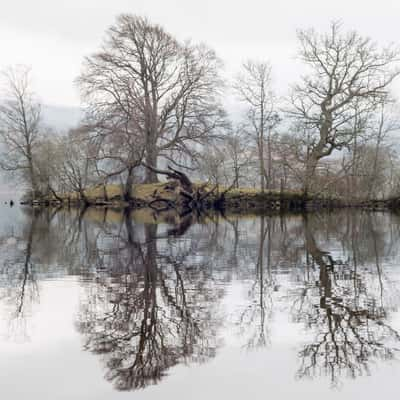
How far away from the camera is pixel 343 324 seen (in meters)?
8.44

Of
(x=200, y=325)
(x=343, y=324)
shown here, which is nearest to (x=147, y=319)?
(x=200, y=325)

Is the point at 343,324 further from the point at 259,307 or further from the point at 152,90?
the point at 152,90

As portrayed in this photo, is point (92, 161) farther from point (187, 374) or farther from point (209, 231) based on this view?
point (187, 374)

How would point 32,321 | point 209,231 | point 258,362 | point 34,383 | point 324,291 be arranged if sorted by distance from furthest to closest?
1. point 209,231
2. point 324,291
3. point 32,321
4. point 258,362
5. point 34,383

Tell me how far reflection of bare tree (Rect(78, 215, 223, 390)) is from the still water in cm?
2

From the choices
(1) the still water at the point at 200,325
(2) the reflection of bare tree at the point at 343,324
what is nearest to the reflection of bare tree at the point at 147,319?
(1) the still water at the point at 200,325

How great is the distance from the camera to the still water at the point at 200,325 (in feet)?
20.7

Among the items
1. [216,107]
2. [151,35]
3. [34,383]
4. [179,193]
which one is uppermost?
[151,35]

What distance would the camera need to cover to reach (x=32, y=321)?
8984mm

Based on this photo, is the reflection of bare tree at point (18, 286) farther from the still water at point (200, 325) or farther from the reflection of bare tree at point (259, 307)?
the reflection of bare tree at point (259, 307)

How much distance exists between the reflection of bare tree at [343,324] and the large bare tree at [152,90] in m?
34.4

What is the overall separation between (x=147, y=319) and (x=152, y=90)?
4067cm

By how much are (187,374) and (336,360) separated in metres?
1.81

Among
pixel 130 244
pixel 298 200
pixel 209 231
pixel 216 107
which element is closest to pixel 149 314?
pixel 130 244
